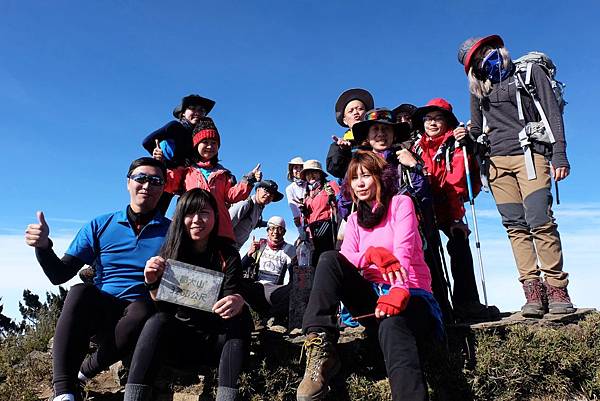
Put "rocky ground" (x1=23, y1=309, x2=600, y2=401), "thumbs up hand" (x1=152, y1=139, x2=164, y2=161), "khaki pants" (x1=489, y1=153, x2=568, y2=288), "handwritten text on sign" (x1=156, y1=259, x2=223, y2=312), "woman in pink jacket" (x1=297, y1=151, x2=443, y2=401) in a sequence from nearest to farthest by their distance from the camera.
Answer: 1. "woman in pink jacket" (x1=297, y1=151, x2=443, y2=401)
2. "handwritten text on sign" (x1=156, y1=259, x2=223, y2=312)
3. "rocky ground" (x1=23, y1=309, x2=600, y2=401)
4. "khaki pants" (x1=489, y1=153, x2=568, y2=288)
5. "thumbs up hand" (x1=152, y1=139, x2=164, y2=161)

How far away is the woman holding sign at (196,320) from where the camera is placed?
346 centimetres

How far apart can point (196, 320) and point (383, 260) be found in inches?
66.0

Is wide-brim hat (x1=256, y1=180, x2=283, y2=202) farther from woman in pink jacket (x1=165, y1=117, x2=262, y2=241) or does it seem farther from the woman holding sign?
the woman holding sign

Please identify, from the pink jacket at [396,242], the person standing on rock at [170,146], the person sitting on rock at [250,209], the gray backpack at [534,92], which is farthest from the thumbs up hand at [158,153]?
the gray backpack at [534,92]

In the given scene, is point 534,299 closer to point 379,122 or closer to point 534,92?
point 534,92

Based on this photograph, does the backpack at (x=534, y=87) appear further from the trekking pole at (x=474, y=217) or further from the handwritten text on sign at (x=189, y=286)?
the handwritten text on sign at (x=189, y=286)

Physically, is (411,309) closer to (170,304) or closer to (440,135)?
(170,304)

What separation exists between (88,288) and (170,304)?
69cm

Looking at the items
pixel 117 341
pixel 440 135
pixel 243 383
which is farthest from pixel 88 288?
pixel 440 135

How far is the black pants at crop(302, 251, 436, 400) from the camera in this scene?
3.08m

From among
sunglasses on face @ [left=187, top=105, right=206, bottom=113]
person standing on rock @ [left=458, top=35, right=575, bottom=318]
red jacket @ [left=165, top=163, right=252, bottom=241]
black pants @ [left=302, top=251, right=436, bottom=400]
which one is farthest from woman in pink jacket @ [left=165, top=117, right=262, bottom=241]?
person standing on rock @ [left=458, top=35, right=575, bottom=318]

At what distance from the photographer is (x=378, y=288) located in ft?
12.7

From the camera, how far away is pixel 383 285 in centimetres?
389

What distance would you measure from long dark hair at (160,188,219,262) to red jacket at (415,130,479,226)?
285 centimetres
